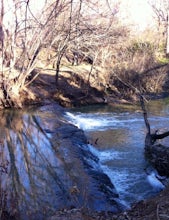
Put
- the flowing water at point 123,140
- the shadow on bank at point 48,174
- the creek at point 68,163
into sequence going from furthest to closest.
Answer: the flowing water at point 123,140, the creek at point 68,163, the shadow on bank at point 48,174

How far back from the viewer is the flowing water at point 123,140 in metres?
10.4

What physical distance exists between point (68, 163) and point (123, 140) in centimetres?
418

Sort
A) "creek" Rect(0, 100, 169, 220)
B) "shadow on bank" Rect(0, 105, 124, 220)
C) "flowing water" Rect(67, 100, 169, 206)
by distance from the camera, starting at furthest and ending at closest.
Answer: "flowing water" Rect(67, 100, 169, 206) → "creek" Rect(0, 100, 169, 220) → "shadow on bank" Rect(0, 105, 124, 220)

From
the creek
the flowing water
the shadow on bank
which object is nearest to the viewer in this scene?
the shadow on bank

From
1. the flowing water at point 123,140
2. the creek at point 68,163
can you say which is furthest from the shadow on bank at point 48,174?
the flowing water at point 123,140

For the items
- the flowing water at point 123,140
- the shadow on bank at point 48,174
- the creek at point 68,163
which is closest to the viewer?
the shadow on bank at point 48,174

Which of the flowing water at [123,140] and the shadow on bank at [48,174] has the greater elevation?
the shadow on bank at [48,174]

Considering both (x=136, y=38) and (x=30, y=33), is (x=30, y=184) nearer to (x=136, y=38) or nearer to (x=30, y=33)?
(x=30, y=33)

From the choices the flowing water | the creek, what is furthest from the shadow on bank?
the flowing water

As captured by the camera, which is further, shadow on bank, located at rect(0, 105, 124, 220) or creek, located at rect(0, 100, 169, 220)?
creek, located at rect(0, 100, 169, 220)

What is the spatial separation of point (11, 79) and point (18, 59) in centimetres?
120

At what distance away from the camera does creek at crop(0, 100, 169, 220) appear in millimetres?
8367

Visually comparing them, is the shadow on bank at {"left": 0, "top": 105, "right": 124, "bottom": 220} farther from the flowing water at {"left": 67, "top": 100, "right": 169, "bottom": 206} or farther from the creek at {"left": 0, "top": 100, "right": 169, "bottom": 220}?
the flowing water at {"left": 67, "top": 100, "right": 169, "bottom": 206}

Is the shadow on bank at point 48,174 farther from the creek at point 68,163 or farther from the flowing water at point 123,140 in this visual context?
the flowing water at point 123,140
